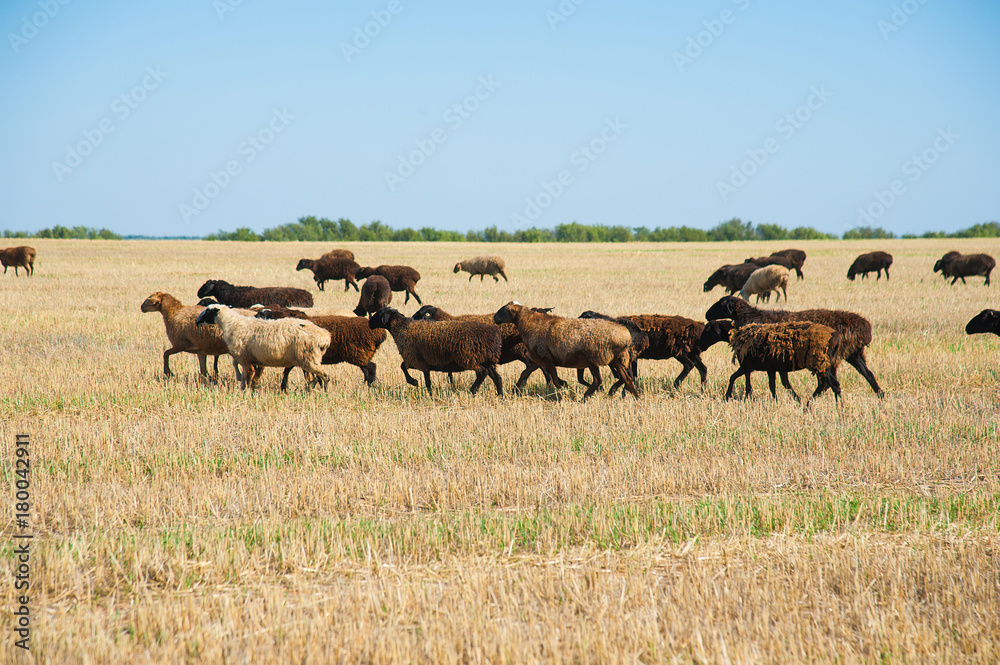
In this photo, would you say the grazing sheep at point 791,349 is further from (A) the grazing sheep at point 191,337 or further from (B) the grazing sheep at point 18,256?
(B) the grazing sheep at point 18,256

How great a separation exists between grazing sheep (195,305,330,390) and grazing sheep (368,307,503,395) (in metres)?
1.09

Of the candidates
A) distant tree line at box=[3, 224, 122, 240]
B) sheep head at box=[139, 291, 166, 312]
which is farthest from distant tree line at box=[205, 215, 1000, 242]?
sheep head at box=[139, 291, 166, 312]

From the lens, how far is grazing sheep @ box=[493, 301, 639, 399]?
9.62 m

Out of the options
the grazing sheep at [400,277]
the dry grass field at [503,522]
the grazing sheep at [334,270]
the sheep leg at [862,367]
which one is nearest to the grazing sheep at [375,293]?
the grazing sheep at [400,277]

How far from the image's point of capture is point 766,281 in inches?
968

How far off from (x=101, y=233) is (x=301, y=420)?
116409 mm

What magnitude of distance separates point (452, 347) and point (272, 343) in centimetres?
251

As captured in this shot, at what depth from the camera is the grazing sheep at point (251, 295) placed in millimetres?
17422

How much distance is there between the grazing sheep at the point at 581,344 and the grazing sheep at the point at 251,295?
9514 millimetres

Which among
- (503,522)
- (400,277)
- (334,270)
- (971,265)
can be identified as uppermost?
(971,265)

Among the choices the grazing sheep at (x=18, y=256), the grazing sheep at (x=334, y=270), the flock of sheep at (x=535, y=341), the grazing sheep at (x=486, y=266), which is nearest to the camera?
the flock of sheep at (x=535, y=341)

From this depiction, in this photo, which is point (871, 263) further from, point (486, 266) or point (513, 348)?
point (513, 348)

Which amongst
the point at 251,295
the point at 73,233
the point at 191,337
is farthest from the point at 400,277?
the point at 73,233

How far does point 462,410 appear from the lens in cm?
916
